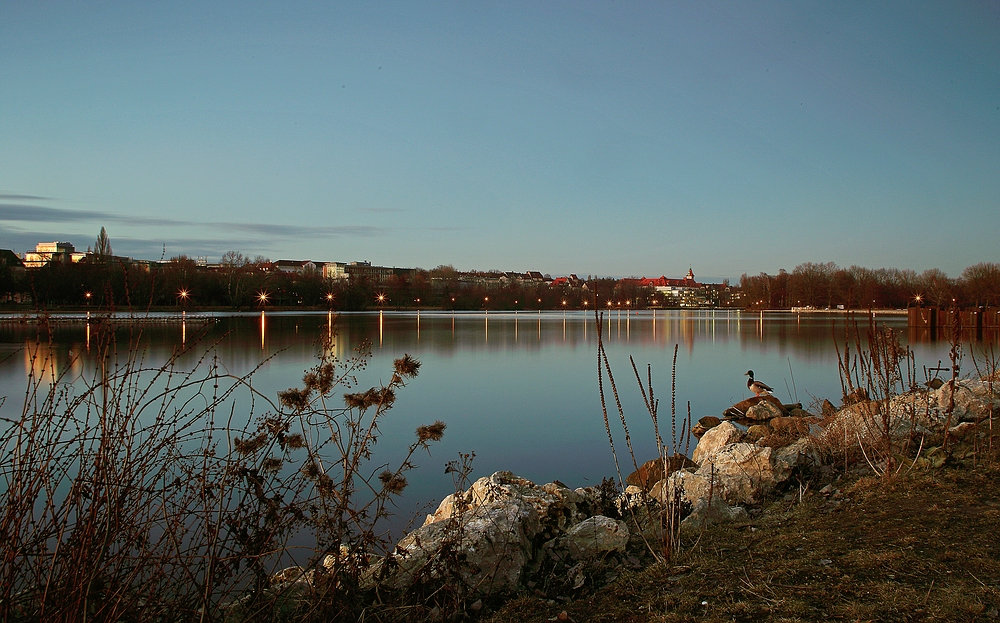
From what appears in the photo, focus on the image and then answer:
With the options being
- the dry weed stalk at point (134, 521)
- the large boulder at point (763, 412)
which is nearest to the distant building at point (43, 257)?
the dry weed stalk at point (134, 521)

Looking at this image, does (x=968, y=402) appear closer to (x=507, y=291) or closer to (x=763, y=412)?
(x=763, y=412)

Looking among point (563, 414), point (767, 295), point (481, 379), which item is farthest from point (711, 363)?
point (767, 295)

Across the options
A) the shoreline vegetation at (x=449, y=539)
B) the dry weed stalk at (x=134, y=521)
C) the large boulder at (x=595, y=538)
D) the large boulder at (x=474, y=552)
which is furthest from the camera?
the large boulder at (x=595, y=538)

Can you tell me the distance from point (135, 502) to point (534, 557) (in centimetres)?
288

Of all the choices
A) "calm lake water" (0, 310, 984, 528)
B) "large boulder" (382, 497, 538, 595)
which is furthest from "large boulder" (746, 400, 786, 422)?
"large boulder" (382, 497, 538, 595)

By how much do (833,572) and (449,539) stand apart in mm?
2358

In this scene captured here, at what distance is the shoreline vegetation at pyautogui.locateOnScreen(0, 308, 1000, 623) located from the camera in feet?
10.6

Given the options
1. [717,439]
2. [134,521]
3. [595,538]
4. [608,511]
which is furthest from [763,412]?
[134,521]

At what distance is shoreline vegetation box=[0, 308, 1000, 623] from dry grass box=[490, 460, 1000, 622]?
16 millimetres

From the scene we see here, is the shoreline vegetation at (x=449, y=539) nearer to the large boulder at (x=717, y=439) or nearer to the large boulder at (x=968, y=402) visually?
the large boulder at (x=968, y=402)

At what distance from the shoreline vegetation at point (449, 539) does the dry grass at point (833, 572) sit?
0.05 feet

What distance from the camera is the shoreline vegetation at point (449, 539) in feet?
10.6

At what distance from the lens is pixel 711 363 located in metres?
27.8

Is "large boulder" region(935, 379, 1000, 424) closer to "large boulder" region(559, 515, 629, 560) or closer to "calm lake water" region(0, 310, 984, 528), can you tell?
"calm lake water" region(0, 310, 984, 528)
